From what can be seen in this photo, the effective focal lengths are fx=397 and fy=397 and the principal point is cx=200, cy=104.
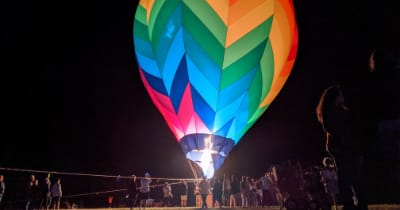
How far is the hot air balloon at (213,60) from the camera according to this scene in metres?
13.3

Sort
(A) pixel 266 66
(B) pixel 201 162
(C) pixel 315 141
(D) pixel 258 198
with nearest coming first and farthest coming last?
(B) pixel 201 162
(A) pixel 266 66
(D) pixel 258 198
(C) pixel 315 141

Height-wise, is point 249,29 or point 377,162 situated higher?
point 249,29

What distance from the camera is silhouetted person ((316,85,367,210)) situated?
511 cm

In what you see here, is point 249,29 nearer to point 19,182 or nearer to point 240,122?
point 240,122

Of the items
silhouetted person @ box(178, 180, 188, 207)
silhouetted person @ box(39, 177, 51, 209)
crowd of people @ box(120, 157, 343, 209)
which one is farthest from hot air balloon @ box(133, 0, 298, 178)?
silhouetted person @ box(178, 180, 188, 207)

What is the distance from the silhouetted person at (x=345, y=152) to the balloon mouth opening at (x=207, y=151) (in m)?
8.02

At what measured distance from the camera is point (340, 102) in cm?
532

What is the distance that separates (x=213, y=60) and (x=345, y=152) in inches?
346

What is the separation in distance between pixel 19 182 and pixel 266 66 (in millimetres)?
9535

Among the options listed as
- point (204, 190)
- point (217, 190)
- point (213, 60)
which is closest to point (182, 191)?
point (217, 190)

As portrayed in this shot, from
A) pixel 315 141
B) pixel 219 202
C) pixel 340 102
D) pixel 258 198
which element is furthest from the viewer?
pixel 315 141

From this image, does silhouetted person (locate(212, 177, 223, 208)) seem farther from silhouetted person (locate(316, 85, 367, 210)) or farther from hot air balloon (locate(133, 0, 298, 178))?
silhouetted person (locate(316, 85, 367, 210))

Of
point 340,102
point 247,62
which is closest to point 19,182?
point 247,62

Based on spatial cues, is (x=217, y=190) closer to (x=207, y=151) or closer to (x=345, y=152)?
(x=207, y=151)
